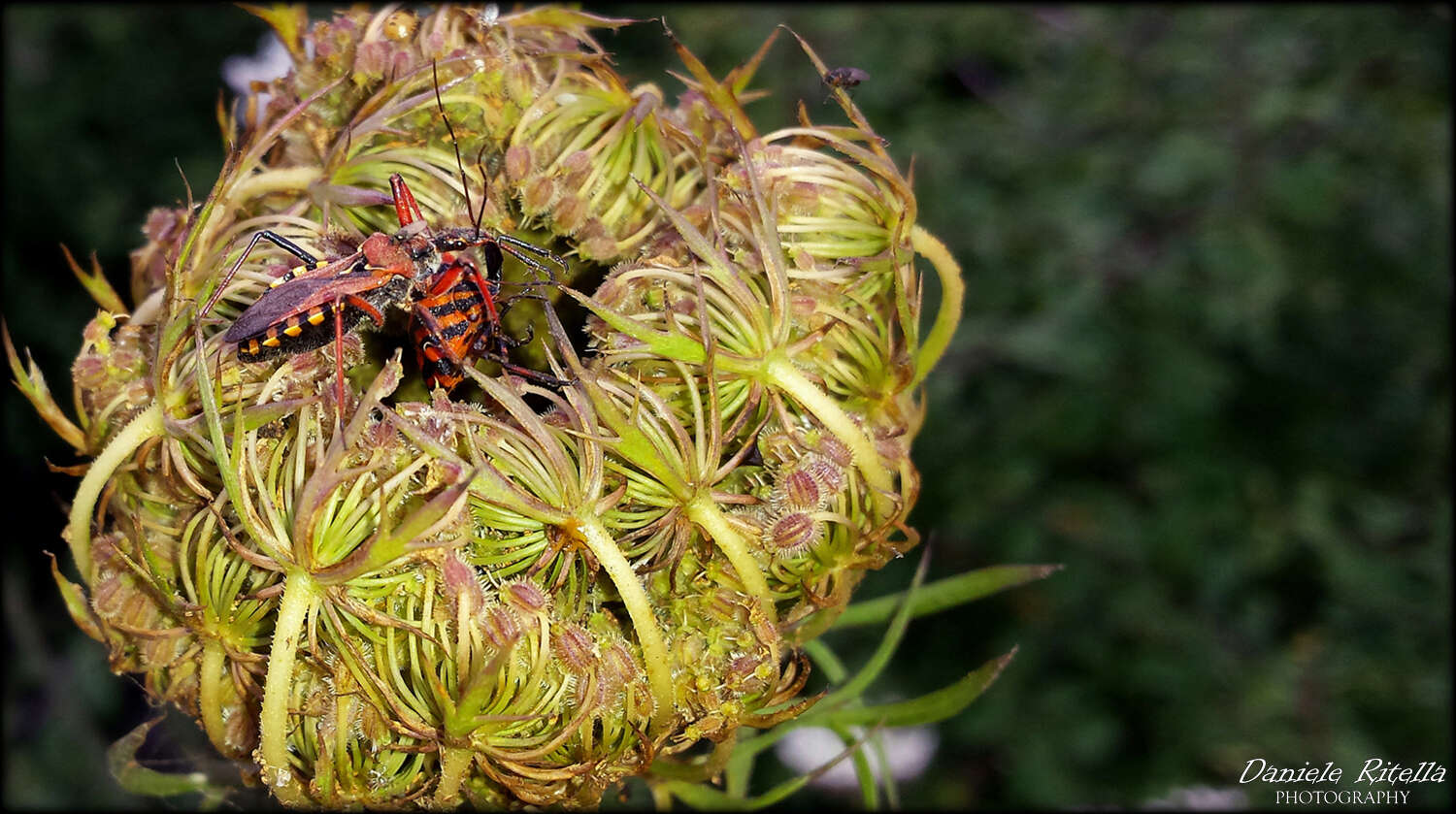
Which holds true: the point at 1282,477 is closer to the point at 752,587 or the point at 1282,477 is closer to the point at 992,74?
the point at 992,74

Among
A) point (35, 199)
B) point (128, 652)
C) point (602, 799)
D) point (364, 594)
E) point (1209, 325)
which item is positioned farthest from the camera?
point (35, 199)

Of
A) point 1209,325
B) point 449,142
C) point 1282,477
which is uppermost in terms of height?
point 449,142

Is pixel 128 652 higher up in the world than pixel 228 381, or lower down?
lower down

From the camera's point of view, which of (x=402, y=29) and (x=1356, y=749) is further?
(x=1356, y=749)

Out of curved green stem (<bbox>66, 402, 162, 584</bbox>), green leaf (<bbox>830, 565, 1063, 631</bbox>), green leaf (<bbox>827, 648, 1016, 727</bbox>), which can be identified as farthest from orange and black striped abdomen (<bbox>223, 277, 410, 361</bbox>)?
green leaf (<bbox>827, 648, 1016, 727</bbox>)

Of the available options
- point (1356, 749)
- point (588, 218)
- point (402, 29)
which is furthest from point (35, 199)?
point (1356, 749)

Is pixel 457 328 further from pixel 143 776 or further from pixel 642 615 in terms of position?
pixel 143 776

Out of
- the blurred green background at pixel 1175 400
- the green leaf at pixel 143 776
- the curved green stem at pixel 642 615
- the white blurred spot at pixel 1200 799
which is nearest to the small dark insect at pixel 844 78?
the curved green stem at pixel 642 615
